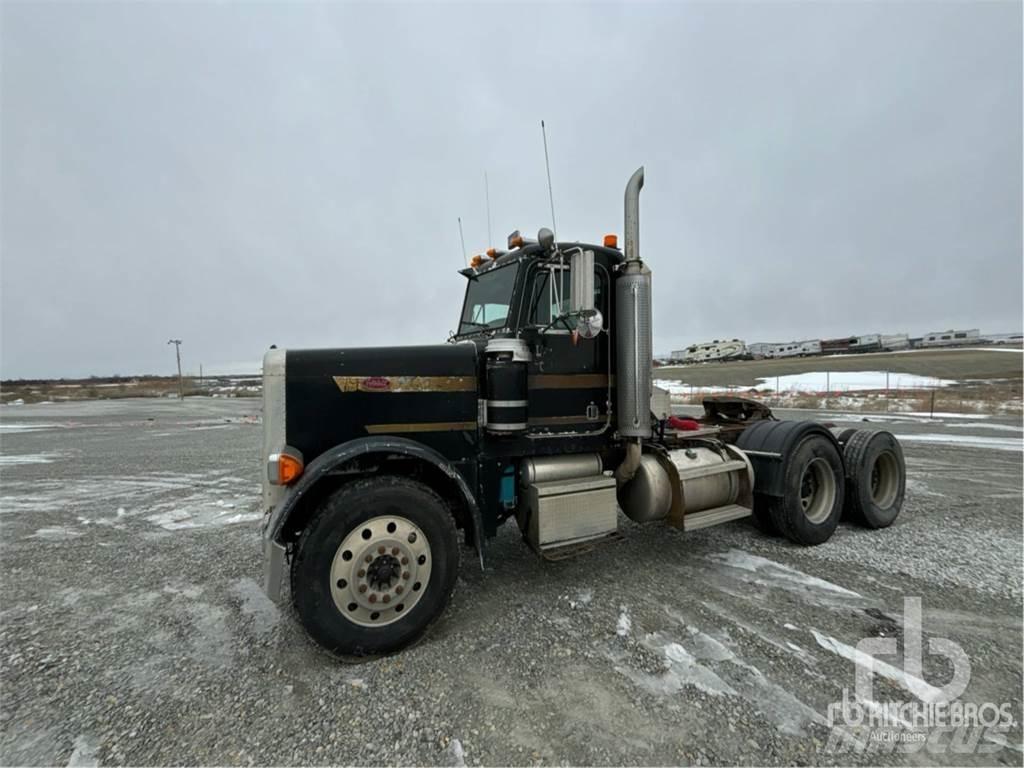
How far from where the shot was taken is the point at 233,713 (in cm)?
248

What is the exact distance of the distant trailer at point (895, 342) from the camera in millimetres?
73188

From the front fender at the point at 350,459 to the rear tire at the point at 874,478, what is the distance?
4.49 metres

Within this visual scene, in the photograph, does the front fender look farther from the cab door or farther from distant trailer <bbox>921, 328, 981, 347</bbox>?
distant trailer <bbox>921, 328, 981, 347</bbox>

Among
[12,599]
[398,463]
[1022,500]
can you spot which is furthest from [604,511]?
[1022,500]

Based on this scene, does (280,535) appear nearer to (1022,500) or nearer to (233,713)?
(233,713)

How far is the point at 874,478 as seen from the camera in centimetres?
567

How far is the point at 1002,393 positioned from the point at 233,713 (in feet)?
110

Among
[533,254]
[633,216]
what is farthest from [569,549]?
[633,216]

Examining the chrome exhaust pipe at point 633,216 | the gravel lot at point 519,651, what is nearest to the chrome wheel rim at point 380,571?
the gravel lot at point 519,651

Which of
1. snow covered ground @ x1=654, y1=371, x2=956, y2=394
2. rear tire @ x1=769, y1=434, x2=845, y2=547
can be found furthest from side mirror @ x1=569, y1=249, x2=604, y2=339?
snow covered ground @ x1=654, y1=371, x2=956, y2=394

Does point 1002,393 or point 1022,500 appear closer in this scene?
point 1022,500

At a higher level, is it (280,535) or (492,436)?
(492,436)

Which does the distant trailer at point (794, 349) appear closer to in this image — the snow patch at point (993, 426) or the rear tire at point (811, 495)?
the snow patch at point (993, 426)

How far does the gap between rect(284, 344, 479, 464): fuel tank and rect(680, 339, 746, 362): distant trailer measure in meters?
3.62
